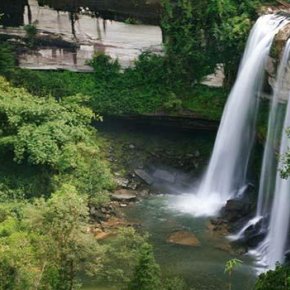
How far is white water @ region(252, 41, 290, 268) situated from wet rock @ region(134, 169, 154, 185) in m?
6.13

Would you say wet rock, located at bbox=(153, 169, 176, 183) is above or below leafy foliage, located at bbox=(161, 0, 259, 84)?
below

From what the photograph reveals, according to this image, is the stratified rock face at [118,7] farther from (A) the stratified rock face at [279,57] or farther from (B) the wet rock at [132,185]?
(B) the wet rock at [132,185]

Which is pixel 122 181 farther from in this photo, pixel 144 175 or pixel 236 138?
pixel 236 138

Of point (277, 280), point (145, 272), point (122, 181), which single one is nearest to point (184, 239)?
point (122, 181)

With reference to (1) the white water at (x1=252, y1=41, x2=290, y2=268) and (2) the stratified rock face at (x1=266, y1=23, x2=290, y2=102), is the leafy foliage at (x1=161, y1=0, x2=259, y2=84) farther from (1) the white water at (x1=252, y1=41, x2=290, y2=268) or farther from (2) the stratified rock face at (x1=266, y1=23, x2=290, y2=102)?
(1) the white water at (x1=252, y1=41, x2=290, y2=268)

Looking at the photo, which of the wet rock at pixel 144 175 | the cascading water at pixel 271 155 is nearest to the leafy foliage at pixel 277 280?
the cascading water at pixel 271 155

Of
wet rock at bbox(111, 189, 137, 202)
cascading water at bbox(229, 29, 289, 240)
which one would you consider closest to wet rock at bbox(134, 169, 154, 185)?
wet rock at bbox(111, 189, 137, 202)

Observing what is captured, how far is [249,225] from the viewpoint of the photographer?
22.5m

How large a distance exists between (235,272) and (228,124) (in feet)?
25.7

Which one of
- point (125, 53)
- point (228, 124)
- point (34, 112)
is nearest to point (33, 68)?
point (125, 53)

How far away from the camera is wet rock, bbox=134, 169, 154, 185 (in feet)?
86.3

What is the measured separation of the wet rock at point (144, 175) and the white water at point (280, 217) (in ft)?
20.1

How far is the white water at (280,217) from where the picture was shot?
2077cm

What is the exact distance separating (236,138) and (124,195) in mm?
5181
